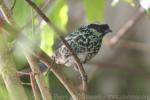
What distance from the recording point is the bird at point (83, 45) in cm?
188

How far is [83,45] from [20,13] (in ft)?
2.02

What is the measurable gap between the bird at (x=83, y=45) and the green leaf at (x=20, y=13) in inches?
19.4

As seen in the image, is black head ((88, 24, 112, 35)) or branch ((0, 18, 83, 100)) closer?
branch ((0, 18, 83, 100))

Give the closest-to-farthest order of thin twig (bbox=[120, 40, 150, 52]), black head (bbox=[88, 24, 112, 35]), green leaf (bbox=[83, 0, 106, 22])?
1. green leaf (bbox=[83, 0, 106, 22])
2. black head (bbox=[88, 24, 112, 35])
3. thin twig (bbox=[120, 40, 150, 52])

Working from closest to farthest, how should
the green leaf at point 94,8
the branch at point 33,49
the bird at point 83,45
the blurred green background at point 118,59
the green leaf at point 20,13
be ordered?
the branch at point 33,49 → the green leaf at point 20,13 → the green leaf at point 94,8 → the bird at point 83,45 → the blurred green background at point 118,59

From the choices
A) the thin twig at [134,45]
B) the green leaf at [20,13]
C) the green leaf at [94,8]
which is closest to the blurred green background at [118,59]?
the thin twig at [134,45]

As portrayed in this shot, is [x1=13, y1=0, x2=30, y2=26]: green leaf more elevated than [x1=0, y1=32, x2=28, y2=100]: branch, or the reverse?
[x1=13, y1=0, x2=30, y2=26]: green leaf

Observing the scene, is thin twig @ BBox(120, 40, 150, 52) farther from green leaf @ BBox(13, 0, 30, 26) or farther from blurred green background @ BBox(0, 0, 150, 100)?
green leaf @ BBox(13, 0, 30, 26)

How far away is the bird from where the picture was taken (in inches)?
73.8

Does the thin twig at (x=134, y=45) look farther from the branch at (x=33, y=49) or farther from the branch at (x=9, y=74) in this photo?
the branch at (x=9, y=74)

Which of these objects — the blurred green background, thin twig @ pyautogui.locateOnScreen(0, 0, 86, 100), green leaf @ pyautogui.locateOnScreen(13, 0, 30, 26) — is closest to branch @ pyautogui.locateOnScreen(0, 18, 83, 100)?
thin twig @ pyautogui.locateOnScreen(0, 0, 86, 100)

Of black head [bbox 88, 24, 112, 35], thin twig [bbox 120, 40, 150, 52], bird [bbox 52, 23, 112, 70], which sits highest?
thin twig [bbox 120, 40, 150, 52]

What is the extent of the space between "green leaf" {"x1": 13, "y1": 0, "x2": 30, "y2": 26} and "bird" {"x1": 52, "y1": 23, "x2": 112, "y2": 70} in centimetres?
49

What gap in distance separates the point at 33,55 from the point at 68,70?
7.74 ft
